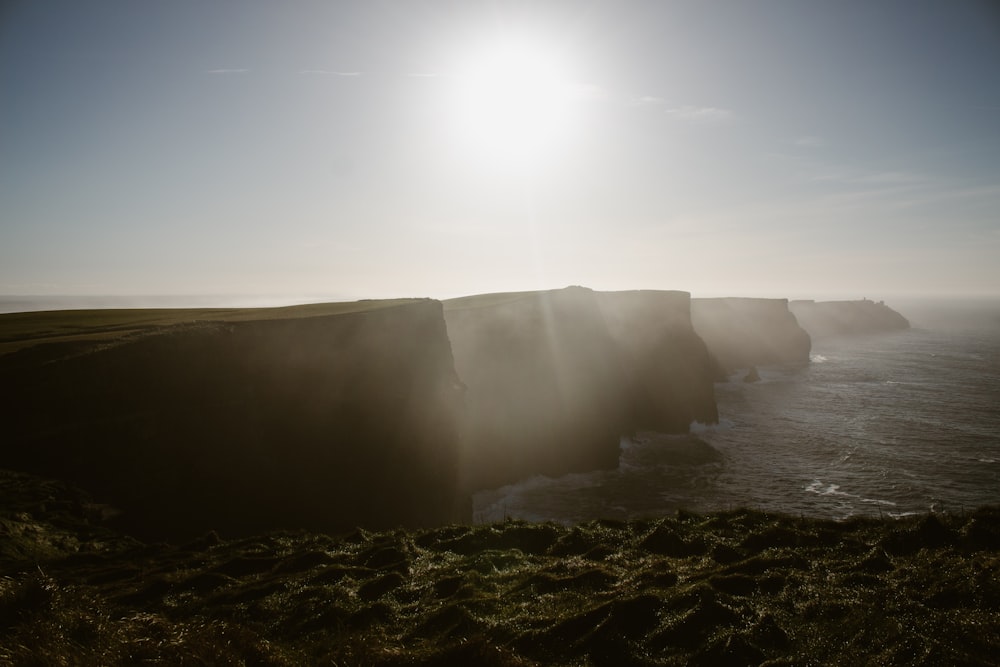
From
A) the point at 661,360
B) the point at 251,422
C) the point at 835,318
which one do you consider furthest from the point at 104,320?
the point at 835,318

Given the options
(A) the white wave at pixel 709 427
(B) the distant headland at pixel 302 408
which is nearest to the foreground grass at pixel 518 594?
(B) the distant headland at pixel 302 408

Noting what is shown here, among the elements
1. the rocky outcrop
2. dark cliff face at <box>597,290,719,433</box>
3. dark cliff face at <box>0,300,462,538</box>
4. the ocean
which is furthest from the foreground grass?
the rocky outcrop

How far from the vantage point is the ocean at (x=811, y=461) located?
121 feet

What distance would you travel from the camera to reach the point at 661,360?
66.8m

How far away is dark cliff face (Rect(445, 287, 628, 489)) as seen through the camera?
46.8 m

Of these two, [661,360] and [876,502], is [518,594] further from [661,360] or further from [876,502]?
[661,360]

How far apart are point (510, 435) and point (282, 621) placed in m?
37.1

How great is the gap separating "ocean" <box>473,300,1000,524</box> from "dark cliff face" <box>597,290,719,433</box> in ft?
8.89

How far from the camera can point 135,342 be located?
26.5 meters

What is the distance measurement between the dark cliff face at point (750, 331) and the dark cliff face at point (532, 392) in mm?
64562

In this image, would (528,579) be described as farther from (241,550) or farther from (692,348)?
(692,348)

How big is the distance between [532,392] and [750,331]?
91556 millimetres

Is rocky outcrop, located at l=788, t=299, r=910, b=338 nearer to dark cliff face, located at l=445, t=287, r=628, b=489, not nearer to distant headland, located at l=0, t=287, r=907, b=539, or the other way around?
dark cliff face, located at l=445, t=287, r=628, b=489

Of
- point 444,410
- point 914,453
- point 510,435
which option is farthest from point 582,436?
point 914,453
